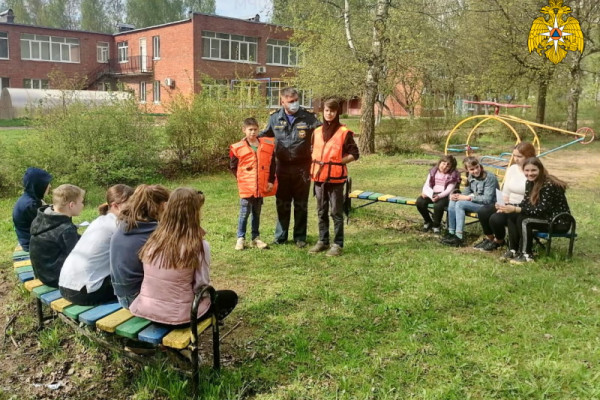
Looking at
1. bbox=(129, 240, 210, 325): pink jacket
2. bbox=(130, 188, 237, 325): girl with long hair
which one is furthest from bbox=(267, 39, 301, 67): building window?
bbox=(129, 240, 210, 325): pink jacket

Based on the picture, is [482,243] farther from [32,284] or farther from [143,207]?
[32,284]

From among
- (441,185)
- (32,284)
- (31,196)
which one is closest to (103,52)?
(441,185)

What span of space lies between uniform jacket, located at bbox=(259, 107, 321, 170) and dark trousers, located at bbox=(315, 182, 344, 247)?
1.27 feet

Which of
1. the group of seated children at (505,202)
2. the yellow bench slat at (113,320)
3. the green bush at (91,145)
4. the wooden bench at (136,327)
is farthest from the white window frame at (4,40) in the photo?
the yellow bench slat at (113,320)

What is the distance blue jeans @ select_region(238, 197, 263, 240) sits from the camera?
600 cm

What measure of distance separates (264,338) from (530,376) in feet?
5.88

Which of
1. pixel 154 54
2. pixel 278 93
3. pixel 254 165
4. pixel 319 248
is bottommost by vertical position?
pixel 319 248

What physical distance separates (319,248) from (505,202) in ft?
7.27

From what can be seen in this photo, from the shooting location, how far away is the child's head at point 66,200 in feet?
12.0

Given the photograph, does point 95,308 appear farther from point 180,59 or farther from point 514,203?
point 180,59

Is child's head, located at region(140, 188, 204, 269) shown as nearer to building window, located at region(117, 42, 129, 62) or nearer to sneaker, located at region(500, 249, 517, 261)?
sneaker, located at region(500, 249, 517, 261)

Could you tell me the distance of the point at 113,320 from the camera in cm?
318

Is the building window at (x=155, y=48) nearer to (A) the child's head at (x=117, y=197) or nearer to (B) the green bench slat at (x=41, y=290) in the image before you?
(A) the child's head at (x=117, y=197)

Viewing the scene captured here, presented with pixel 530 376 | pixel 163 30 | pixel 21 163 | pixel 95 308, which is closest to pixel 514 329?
pixel 530 376
